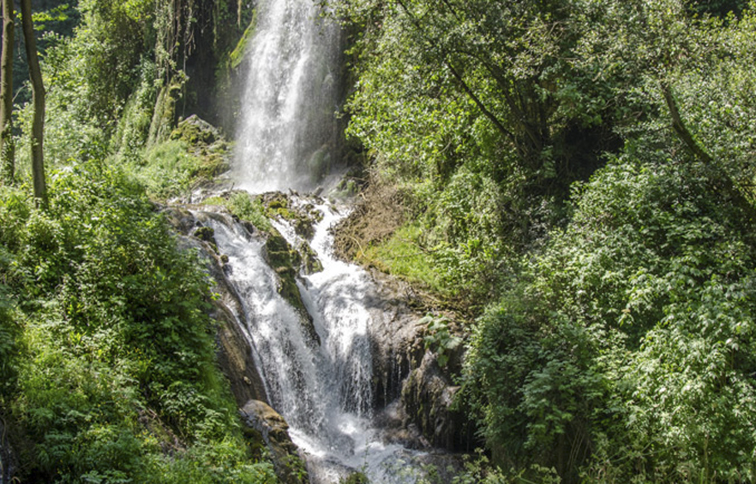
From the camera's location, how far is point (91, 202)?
6246mm

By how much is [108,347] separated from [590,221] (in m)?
6.63

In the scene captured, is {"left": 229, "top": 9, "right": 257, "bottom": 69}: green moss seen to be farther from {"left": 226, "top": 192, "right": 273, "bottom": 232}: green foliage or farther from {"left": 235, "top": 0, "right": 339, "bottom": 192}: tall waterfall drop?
{"left": 226, "top": 192, "right": 273, "bottom": 232}: green foliage

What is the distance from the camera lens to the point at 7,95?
6477 mm

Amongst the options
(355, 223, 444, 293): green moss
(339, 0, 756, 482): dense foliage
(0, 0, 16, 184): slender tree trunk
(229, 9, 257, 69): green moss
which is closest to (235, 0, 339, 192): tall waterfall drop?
(229, 9, 257, 69): green moss

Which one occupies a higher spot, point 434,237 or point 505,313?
point 434,237

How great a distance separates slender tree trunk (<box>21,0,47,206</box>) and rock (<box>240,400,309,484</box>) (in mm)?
3513

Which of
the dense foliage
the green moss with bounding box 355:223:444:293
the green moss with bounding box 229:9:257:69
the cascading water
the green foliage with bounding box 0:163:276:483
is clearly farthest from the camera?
the green moss with bounding box 229:9:257:69

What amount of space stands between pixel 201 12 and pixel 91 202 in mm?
20035

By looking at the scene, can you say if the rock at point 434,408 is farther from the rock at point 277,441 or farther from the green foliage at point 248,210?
the green foliage at point 248,210

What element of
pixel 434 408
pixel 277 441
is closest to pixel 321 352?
pixel 434 408

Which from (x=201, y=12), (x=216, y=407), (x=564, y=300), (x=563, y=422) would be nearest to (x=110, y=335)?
(x=216, y=407)

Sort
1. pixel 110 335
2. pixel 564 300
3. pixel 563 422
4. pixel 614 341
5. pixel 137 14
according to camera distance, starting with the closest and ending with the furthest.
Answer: pixel 110 335
pixel 563 422
pixel 614 341
pixel 564 300
pixel 137 14

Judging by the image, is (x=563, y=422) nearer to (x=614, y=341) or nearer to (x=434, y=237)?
(x=614, y=341)

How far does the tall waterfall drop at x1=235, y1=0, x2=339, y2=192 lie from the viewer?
1894cm
